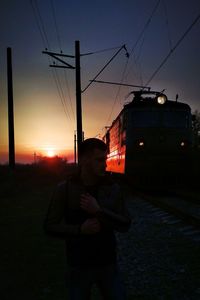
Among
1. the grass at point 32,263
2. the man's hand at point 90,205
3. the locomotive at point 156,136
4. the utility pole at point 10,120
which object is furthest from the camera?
the utility pole at point 10,120

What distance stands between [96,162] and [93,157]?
47mm

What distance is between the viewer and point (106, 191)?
2.93 meters

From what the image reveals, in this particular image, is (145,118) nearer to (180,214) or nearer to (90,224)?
(180,214)

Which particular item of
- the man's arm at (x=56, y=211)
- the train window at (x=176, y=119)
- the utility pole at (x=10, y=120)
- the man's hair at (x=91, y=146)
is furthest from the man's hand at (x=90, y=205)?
the utility pole at (x=10, y=120)

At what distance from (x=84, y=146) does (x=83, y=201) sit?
0.47m

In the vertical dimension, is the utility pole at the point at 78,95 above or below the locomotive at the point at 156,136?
above

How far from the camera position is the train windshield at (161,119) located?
60.2ft

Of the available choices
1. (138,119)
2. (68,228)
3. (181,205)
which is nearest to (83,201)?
(68,228)

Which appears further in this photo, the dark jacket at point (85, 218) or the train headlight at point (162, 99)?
the train headlight at point (162, 99)

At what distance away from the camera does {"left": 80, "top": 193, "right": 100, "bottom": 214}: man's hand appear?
2746 mm

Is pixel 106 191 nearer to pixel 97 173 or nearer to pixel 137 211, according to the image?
pixel 97 173

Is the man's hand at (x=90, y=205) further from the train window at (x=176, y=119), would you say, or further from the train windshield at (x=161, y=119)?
the train window at (x=176, y=119)

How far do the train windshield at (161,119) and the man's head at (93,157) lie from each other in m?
15.2

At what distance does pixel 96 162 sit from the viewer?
2969 millimetres
